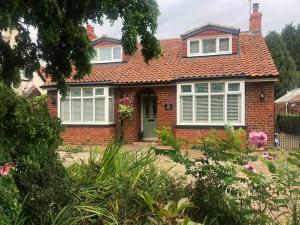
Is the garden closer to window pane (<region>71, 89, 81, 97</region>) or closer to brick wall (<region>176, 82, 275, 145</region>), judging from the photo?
brick wall (<region>176, 82, 275, 145</region>)

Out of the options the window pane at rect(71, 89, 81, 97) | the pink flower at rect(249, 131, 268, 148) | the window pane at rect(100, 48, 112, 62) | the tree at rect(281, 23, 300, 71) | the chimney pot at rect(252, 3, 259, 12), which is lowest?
the pink flower at rect(249, 131, 268, 148)

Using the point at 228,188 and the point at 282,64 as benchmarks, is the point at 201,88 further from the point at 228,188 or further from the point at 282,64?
the point at 282,64

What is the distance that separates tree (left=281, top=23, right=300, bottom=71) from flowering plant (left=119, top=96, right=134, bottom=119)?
4411 cm

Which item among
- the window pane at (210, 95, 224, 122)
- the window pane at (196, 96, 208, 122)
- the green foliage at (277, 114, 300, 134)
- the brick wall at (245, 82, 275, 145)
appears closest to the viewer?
the brick wall at (245, 82, 275, 145)

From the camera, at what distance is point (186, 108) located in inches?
703

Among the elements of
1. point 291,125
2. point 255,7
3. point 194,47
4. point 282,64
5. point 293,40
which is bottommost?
point 291,125

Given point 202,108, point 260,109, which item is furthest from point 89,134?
point 260,109

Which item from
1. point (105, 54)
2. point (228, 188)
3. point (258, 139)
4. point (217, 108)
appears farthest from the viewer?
point (105, 54)

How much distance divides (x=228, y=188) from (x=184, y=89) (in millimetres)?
13713

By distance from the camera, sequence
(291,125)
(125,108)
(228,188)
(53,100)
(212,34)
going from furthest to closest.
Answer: (291,125), (53,100), (125,108), (212,34), (228,188)

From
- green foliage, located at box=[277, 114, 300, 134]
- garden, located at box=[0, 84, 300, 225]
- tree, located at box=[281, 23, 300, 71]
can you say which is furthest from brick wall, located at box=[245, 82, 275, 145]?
tree, located at box=[281, 23, 300, 71]

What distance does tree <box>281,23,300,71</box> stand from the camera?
5683 cm

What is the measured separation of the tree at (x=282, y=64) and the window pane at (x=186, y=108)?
29925 millimetres

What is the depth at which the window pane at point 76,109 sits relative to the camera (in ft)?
65.0
